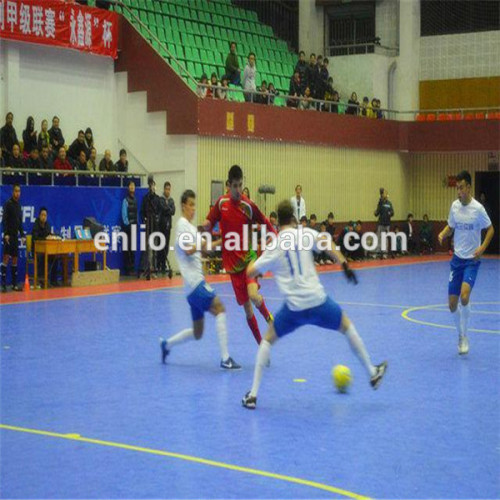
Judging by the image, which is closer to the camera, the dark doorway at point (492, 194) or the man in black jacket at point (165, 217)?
the man in black jacket at point (165, 217)

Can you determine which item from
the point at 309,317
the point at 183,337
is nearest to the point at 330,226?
the point at 183,337

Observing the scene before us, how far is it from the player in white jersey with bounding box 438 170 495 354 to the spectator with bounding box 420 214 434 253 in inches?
963

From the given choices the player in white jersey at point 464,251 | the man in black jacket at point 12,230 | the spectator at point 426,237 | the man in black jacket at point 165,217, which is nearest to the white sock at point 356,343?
the player in white jersey at point 464,251

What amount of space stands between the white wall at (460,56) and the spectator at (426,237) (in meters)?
6.19

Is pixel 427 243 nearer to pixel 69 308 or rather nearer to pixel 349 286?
pixel 349 286

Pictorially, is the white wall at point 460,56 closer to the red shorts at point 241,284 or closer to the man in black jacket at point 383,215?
the man in black jacket at point 383,215

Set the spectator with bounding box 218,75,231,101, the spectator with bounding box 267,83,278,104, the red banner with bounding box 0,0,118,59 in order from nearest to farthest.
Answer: the red banner with bounding box 0,0,118,59 → the spectator with bounding box 218,75,231,101 → the spectator with bounding box 267,83,278,104

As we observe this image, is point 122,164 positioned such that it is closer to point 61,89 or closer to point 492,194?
point 61,89

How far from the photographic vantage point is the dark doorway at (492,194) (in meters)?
37.7

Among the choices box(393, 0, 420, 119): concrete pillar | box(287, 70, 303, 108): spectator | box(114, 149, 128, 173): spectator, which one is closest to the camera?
box(114, 149, 128, 173): spectator

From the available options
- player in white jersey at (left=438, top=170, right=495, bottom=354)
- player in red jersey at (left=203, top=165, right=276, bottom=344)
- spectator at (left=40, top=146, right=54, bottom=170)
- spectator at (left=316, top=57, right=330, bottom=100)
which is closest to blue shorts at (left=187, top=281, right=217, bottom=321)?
player in red jersey at (left=203, top=165, right=276, bottom=344)

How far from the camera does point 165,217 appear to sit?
25.7 meters

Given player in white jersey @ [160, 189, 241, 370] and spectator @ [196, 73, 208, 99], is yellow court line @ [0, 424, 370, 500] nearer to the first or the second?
player in white jersey @ [160, 189, 241, 370]

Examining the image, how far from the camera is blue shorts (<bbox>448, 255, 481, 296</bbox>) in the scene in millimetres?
12797
